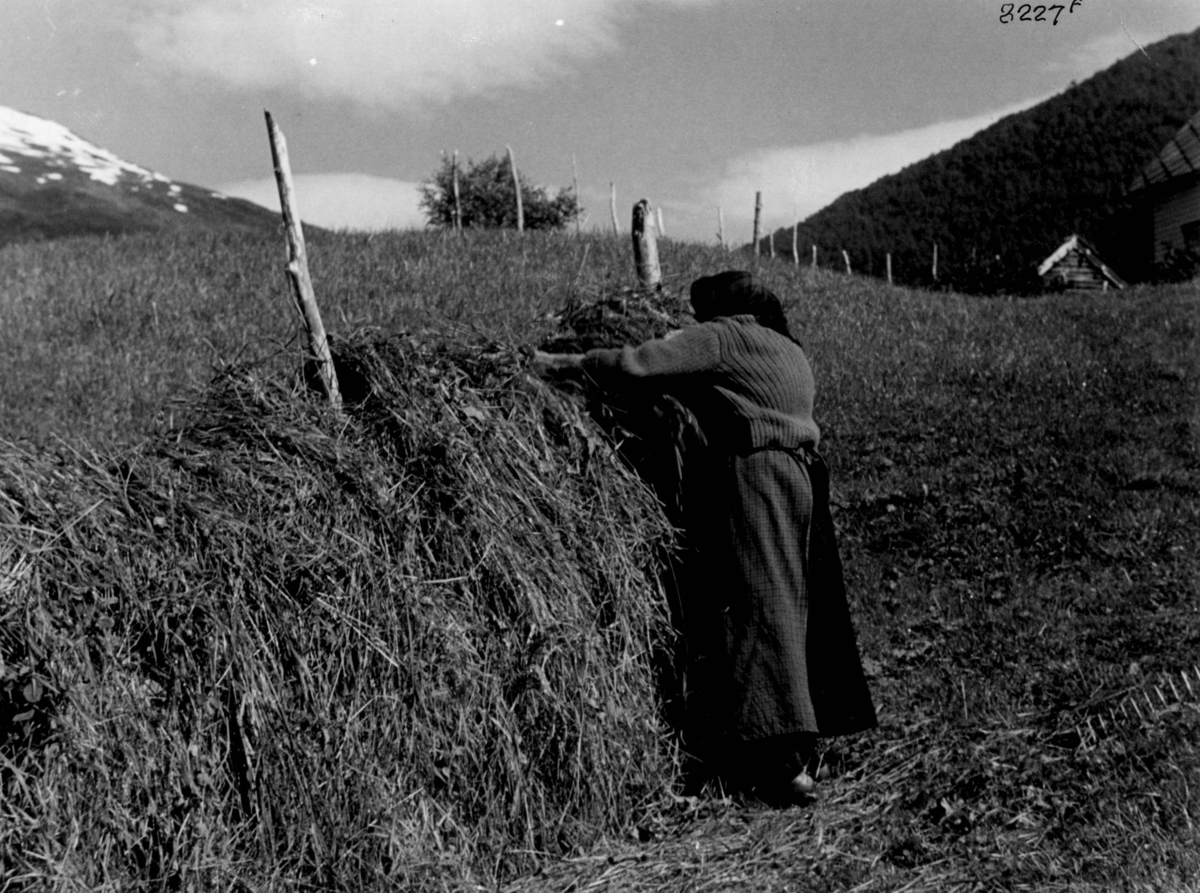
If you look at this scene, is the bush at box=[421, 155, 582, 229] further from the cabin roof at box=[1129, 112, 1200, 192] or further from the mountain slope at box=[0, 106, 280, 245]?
the cabin roof at box=[1129, 112, 1200, 192]

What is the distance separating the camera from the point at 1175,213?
103 ft

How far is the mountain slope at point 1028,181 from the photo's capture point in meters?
48.8

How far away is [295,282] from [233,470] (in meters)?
0.84

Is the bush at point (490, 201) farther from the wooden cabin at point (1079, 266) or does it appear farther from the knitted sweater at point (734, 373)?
the knitted sweater at point (734, 373)

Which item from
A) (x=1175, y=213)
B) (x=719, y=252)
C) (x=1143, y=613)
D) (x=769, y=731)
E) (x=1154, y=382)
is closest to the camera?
(x=769, y=731)

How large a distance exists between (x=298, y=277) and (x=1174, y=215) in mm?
32000

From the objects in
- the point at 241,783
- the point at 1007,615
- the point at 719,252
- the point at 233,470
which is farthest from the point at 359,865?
the point at 719,252

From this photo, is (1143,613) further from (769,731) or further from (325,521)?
(325,521)

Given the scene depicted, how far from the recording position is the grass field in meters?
4.47

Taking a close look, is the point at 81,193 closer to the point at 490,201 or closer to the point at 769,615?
the point at 490,201

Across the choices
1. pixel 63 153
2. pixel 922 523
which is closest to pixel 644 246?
pixel 922 523

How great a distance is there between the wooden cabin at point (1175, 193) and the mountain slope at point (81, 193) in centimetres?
3049

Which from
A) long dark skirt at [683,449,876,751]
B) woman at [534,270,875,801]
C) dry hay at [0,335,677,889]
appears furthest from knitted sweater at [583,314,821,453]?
dry hay at [0,335,677,889]

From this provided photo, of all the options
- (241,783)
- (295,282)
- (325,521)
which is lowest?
(241,783)
